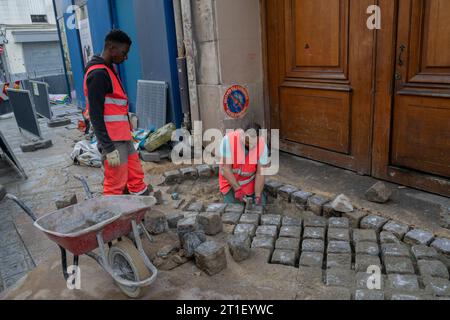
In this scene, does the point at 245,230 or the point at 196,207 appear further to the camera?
the point at 196,207

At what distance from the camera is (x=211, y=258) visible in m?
2.97

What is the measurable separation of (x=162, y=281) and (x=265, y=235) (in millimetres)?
1013

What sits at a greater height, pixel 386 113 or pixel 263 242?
pixel 386 113

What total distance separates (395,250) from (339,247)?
420mm

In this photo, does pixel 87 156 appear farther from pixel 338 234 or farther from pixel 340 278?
pixel 340 278

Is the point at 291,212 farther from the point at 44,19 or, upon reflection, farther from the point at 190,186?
the point at 44,19

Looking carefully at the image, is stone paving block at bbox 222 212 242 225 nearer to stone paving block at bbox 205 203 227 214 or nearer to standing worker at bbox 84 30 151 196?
stone paving block at bbox 205 203 227 214

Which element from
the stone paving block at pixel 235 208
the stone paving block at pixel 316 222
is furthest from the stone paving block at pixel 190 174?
the stone paving block at pixel 316 222

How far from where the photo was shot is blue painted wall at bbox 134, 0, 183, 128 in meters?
6.18

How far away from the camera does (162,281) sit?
2961 millimetres

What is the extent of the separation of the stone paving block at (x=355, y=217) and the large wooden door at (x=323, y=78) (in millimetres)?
928

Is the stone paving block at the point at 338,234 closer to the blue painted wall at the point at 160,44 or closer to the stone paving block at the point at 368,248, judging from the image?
the stone paving block at the point at 368,248

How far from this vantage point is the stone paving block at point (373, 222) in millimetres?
3387

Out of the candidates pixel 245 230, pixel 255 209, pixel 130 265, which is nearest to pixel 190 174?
pixel 255 209
